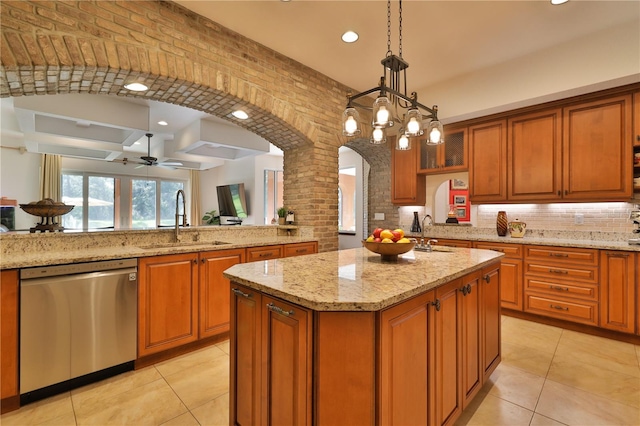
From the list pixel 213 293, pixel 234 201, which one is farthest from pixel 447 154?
pixel 234 201

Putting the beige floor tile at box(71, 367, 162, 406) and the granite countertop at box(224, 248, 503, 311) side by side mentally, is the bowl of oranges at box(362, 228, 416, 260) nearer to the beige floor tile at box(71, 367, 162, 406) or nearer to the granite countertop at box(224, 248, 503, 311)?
the granite countertop at box(224, 248, 503, 311)

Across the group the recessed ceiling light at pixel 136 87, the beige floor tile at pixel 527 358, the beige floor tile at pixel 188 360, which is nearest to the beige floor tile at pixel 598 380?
the beige floor tile at pixel 527 358

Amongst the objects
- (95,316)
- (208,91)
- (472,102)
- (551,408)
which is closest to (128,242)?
(95,316)

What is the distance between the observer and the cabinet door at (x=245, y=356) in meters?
1.35

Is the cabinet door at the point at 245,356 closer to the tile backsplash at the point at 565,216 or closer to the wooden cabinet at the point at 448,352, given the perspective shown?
the wooden cabinet at the point at 448,352

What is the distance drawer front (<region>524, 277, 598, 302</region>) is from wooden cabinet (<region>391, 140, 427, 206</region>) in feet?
6.21

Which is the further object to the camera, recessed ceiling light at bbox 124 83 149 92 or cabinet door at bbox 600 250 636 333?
cabinet door at bbox 600 250 636 333

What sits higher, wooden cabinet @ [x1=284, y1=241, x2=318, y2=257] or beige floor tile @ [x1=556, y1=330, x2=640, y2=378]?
wooden cabinet @ [x1=284, y1=241, x2=318, y2=257]

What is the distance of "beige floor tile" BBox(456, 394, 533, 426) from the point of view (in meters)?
1.73

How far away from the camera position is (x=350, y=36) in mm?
2883

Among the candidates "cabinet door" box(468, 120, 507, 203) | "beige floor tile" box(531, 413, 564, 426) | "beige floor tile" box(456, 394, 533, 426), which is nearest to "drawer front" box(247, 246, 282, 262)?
"beige floor tile" box(456, 394, 533, 426)

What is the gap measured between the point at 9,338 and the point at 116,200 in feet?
24.3

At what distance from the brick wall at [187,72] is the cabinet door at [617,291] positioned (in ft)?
9.24

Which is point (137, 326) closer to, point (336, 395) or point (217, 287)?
Result: point (217, 287)
